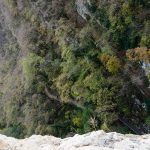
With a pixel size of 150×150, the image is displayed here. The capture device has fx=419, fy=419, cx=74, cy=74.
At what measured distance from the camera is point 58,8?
19828 millimetres

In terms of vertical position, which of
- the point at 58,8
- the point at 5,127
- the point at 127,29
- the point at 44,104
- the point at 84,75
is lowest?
the point at 5,127

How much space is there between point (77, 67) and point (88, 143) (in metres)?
12.7

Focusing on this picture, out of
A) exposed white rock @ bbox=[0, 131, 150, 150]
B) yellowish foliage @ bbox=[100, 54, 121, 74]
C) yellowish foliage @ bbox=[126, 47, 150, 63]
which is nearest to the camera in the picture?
exposed white rock @ bbox=[0, 131, 150, 150]

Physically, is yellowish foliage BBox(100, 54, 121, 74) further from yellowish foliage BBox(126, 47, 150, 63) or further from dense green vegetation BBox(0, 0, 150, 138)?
yellowish foliage BBox(126, 47, 150, 63)

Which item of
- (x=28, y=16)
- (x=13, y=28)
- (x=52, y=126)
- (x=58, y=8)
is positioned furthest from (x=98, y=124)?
(x=13, y=28)

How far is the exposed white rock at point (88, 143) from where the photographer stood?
525cm

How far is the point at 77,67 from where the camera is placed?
1809 centimetres

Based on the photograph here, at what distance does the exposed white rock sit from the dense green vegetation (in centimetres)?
700

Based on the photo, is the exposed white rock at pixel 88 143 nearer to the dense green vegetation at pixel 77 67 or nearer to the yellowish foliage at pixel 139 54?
the dense green vegetation at pixel 77 67

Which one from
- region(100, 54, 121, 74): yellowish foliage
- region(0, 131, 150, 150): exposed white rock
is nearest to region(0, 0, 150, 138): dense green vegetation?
region(100, 54, 121, 74): yellowish foliage

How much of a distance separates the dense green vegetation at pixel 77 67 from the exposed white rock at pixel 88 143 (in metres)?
7.00

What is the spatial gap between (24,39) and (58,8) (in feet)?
10.6

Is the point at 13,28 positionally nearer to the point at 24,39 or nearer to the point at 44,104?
the point at 24,39

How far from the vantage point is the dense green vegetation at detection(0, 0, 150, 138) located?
16.0 m
